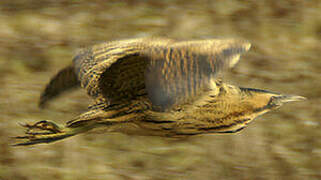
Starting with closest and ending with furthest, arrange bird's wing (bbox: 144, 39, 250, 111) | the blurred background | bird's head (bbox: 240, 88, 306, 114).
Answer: bird's wing (bbox: 144, 39, 250, 111)
bird's head (bbox: 240, 88, 306, 114)
the blurred background

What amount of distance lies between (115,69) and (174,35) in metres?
0.19

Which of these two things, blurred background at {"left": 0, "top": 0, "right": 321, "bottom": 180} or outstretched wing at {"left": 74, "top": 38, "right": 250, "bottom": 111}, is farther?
blurred background at {"left": 0, "top": 0, "right": 321, "bottom": 180}

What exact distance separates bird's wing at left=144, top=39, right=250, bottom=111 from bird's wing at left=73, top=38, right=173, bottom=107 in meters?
0.01

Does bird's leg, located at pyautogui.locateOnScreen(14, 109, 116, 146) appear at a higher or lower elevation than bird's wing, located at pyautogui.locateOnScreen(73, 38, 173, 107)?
lower

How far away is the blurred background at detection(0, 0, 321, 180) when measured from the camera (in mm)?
538

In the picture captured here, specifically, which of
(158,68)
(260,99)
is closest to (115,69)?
(158,68)

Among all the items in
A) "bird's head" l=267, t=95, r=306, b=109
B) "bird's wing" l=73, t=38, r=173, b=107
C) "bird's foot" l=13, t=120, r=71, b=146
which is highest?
"bird's wing" l=73, t=38, r=173, b=107

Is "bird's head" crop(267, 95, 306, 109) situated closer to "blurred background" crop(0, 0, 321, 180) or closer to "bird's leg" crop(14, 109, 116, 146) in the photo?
"blurred background" crop(0, 0, 321, 180)

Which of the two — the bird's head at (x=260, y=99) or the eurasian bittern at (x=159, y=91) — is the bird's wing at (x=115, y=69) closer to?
the eurasian bittern at (x=159, y=91)

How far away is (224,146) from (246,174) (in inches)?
2.1

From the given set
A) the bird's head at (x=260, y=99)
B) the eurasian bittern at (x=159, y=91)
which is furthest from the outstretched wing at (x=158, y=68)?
the bird's head at (x=260, y=99)

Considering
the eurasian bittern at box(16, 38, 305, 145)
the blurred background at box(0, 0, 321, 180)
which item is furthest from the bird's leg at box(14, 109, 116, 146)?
the blurred background at box(0, 0, 321, 180)

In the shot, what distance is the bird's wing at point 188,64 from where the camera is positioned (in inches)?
12.6

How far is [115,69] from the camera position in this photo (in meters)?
0.36
